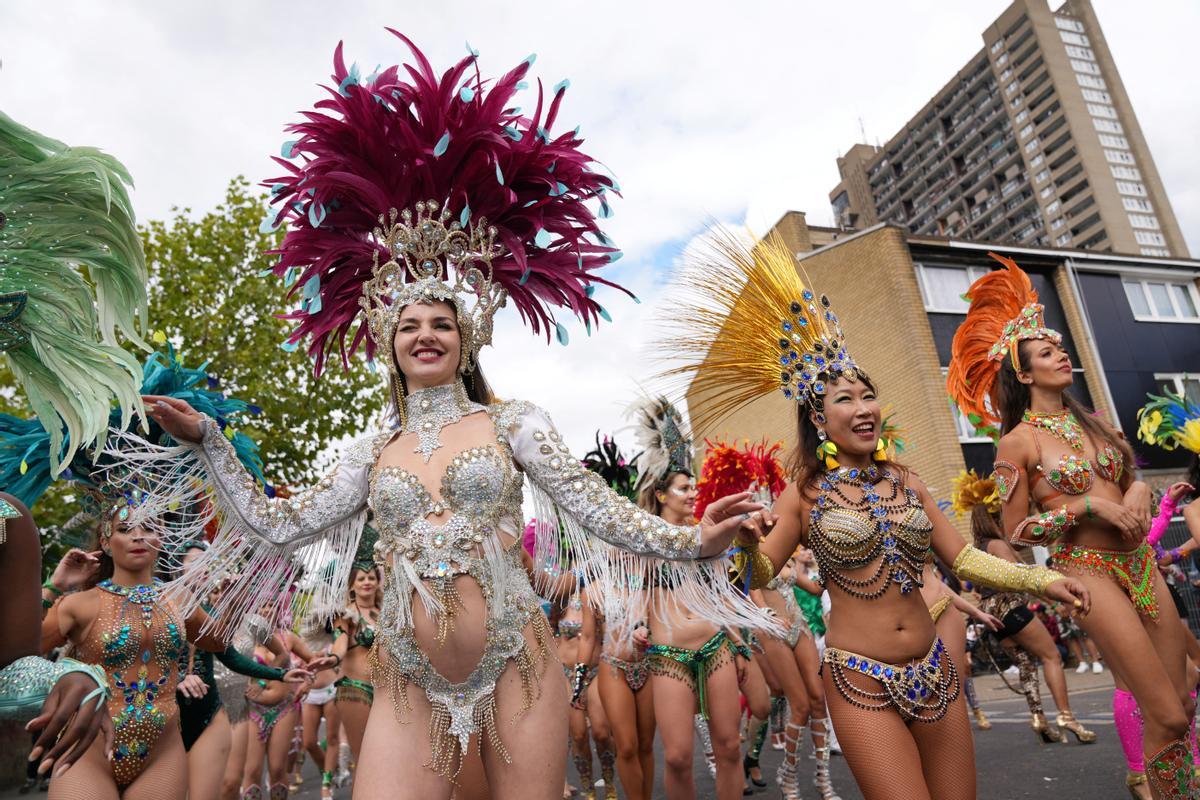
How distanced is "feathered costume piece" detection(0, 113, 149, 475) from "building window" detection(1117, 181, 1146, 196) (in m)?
97.0

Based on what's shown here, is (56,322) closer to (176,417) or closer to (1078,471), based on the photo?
(176,417)

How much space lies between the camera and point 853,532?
3439 millimetres

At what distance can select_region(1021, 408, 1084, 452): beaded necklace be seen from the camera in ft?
14.0

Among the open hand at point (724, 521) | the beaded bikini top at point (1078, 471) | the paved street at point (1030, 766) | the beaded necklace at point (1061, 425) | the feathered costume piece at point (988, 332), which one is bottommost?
the paved street at point (1030, 766)

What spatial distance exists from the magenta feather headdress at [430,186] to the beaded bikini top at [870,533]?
1347 mm

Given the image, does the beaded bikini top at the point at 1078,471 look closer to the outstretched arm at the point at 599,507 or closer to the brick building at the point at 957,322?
the outstretched arm at the point at 599,507

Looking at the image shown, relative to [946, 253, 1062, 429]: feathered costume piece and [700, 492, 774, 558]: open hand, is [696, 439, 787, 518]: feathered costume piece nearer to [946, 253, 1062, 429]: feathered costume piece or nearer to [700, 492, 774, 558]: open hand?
[946, 253, 1062, 429]: feathered costume piece

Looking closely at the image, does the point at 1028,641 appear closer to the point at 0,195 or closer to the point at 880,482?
the point at 880,482

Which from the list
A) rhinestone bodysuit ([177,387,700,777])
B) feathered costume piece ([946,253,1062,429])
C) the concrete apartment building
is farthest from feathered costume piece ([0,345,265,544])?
the concrete apartment building

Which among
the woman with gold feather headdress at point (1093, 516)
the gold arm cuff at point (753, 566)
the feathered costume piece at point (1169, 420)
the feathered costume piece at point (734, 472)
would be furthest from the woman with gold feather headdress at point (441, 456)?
the feathered costume piece at point (1169, 420)

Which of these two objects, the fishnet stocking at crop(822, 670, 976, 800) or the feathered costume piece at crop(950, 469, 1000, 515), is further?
the feathered costume piece at crop(950, 469, 1000, 515)

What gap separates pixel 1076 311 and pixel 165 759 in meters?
25.2

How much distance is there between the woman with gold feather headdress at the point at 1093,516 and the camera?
11.8ft

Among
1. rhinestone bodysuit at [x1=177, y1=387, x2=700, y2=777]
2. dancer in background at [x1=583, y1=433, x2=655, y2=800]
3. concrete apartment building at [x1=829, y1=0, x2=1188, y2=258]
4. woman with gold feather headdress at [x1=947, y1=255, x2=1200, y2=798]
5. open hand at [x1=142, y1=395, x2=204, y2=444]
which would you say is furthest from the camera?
concrete apartment building at [x1=829, y1=0, x2=1188, y2=258]
